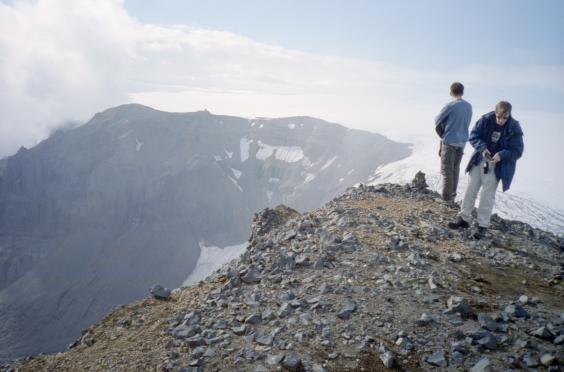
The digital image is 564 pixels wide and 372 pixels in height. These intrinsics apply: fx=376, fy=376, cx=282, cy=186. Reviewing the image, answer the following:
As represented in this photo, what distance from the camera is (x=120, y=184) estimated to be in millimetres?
181000

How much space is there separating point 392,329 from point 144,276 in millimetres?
148241

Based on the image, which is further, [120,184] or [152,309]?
[120,184]

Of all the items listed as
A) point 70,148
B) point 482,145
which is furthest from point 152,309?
point 70,148

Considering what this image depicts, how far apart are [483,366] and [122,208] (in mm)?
186719

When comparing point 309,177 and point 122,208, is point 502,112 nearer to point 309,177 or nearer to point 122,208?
point 309,177

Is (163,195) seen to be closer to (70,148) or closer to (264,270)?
(70,148)

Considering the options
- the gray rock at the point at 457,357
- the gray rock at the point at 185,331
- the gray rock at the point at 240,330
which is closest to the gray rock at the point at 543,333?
the gray rock at the point at 457,357

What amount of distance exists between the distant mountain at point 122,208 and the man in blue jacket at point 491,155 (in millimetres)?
138489

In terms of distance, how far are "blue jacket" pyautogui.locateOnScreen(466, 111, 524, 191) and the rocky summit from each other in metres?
2.10

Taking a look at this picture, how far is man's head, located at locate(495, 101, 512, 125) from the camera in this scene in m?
10.3

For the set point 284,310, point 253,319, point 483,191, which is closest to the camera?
point 253,319

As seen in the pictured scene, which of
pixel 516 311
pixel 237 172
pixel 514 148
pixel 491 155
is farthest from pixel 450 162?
pixel 237 172

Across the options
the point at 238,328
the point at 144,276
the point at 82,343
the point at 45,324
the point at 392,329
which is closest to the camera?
the point at 392,329

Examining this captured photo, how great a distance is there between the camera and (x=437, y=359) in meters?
6.13
